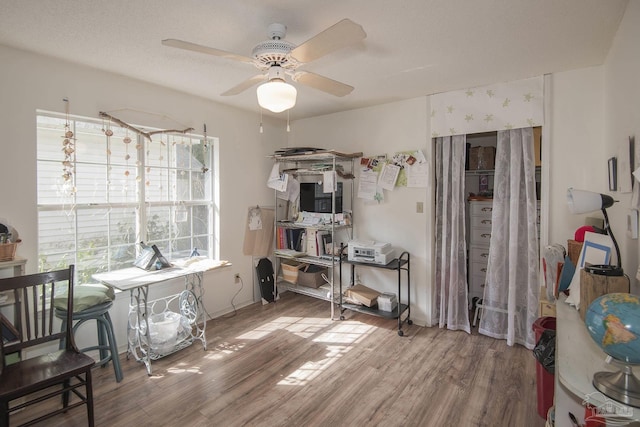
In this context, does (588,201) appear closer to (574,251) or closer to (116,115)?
(574,251)

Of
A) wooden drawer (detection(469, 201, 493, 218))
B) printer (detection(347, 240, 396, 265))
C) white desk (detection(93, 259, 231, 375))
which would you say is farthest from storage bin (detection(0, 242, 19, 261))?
wooden drawer (detection(469, 201, 493, 218))

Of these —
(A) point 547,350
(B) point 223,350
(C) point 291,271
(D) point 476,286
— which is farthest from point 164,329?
(D) point 476,286

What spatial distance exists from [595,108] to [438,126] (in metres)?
1.19

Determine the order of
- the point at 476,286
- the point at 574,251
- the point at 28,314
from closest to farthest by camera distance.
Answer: the point at 28,314 < the point at 574,251 < the point at 476,286

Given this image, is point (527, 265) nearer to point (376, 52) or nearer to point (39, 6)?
point (376, 52)

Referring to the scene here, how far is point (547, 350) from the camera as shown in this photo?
6.24 feet

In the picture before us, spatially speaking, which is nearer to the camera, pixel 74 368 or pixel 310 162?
pixel 74 368

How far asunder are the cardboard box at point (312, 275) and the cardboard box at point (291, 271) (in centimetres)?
6

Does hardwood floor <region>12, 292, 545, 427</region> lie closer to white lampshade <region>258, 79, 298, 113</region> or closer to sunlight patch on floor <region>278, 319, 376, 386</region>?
sunlight patch on floor <region>278, 319, 376, 386</region>

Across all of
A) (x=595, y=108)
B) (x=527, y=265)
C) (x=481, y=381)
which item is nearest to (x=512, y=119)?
Result: (x=595, y=108)

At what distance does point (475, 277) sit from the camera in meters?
3.76

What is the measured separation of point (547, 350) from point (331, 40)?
6.88 feet

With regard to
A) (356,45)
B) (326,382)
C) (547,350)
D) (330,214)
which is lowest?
(326,382)

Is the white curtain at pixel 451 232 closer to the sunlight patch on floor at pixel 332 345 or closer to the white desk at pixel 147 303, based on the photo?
the sunlight patch on floor at pixel 332 345
